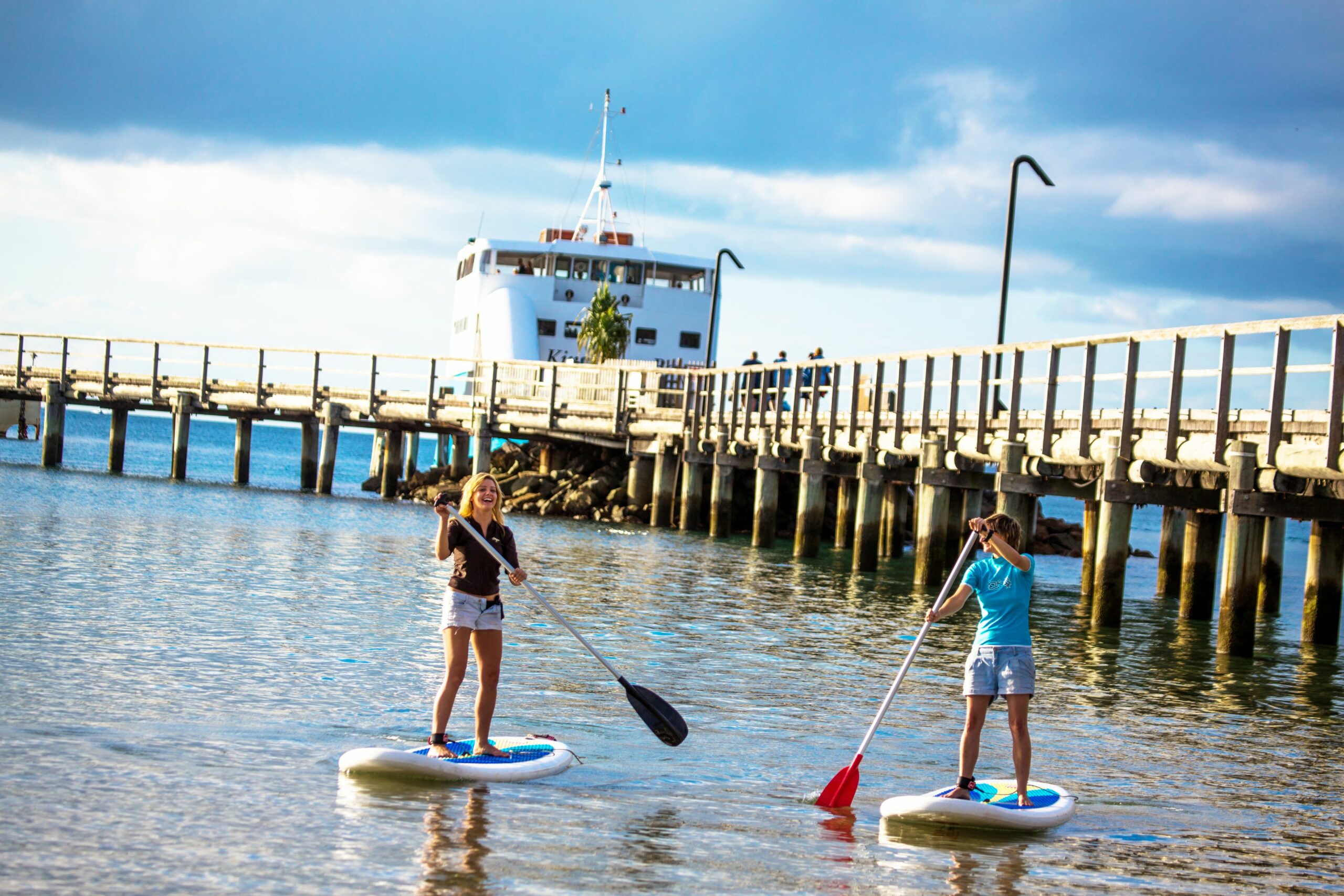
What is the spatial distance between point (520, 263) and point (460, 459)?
9246 mm

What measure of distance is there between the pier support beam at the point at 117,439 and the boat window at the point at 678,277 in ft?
55.8

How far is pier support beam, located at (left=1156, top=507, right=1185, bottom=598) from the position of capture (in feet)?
80.7

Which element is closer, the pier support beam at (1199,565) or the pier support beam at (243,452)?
the pier support beam at (1199,565)

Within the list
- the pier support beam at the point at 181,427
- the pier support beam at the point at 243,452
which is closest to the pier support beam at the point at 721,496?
the pier support beam at the point at 181,427

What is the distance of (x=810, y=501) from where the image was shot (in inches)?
1031

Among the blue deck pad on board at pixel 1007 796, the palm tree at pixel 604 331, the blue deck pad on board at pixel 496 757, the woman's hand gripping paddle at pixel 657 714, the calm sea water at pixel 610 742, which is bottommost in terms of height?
the calm sea water at pixel 610 742

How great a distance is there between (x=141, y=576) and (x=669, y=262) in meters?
34.3

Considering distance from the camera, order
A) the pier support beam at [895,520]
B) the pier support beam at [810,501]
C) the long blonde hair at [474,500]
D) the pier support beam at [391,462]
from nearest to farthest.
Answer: the long blonde hair at [474,500] < the pier support beam at [810,501] < the pier support beam at [895,520] < the pier support beam at [391,462]

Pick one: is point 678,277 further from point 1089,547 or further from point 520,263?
point 1089,547

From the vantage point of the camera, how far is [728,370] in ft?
105

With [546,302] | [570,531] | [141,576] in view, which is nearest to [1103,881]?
[141,576]

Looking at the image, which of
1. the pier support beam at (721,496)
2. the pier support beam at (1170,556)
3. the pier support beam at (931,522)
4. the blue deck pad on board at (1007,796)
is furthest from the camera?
the pier support beam at (721,496)

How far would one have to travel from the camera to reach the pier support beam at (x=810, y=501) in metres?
25.7

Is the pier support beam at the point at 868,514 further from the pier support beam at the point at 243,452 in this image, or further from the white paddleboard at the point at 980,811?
the pier support beam at the point at 243,452
